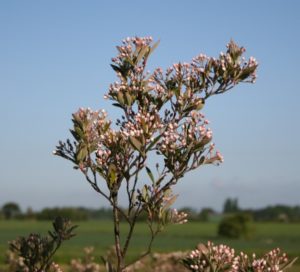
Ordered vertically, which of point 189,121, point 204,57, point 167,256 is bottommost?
point 167,256

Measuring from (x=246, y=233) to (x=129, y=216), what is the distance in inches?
2186

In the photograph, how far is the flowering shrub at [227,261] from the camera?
5332mm

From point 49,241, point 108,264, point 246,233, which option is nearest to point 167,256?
point 49,241

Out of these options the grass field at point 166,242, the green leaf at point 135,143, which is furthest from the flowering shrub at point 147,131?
the grass field at point 166,242

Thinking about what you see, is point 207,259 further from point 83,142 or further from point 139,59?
point 139,59

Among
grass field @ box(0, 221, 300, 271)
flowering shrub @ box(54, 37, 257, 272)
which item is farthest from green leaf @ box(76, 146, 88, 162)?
grass field @ box(0, 221, 300, 271)

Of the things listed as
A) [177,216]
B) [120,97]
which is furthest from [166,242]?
[120,97]

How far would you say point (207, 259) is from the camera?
534 centimetres

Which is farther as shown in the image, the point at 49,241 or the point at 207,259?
the point at 49,241

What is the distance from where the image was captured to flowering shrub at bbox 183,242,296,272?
533 cm

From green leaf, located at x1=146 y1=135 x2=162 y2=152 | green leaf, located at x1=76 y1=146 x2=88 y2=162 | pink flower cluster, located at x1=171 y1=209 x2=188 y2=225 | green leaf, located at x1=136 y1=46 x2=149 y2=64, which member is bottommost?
pink flower cluster, located at x1=171 y1=209 x2=188 y2=225

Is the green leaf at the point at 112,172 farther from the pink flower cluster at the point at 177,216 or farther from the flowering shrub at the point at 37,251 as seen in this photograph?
the flowering shrub at the point at 37,251

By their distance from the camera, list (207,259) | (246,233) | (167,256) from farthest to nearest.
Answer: (246,233) < (167,256) < (207,259)

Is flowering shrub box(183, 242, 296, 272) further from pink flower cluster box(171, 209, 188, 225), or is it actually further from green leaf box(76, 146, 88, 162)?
green leaf box(76, 146, 88, 162)
